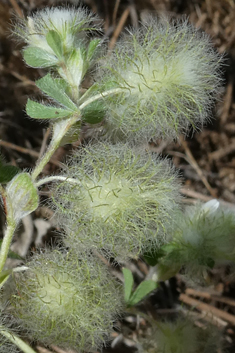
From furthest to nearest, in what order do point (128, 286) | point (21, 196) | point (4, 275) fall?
point (128, 286) → point (4, 275) → point (21, 196)

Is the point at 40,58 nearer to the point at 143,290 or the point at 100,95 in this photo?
the point at 100,95

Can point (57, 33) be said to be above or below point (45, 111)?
above

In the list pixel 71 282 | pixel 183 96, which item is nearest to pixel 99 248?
pixel 71 282

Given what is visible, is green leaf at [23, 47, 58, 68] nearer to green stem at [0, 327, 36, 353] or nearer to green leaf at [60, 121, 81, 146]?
green leaf at [60, 121, 81, 146]

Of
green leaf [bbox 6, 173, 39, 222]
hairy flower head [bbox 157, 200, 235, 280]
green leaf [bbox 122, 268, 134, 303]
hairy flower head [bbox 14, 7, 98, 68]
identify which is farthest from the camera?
green leaf [bbox 122, 268, 134, 303]

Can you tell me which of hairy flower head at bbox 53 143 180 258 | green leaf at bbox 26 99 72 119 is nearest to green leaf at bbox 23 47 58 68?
green leaf at bbox 26 99 72 119

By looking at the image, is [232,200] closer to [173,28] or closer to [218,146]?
[218,146]

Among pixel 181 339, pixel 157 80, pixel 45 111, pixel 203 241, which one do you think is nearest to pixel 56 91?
pixel 45 111
